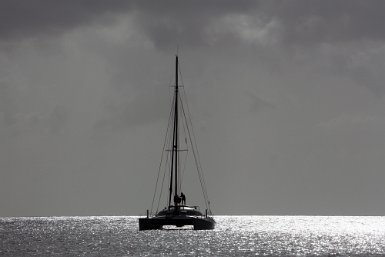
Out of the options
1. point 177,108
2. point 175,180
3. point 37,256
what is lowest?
point 37,256

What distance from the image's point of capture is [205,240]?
503 feet

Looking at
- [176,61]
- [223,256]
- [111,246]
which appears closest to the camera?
[223,256]

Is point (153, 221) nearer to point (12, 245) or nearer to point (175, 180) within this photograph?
point (175, 180)

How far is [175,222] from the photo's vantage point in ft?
483

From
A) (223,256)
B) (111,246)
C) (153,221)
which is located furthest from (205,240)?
(223,256)

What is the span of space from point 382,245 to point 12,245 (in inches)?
1998

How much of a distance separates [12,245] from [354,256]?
50.3m

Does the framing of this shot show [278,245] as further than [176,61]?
No

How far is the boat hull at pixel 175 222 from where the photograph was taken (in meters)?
147

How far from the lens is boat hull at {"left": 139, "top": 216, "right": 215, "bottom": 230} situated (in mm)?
147375

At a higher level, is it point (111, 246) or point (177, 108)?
point (177, 108)

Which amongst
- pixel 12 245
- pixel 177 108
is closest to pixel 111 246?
pixel 12 245

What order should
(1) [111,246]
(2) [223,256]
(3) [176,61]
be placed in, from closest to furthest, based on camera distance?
(2) [223,256], (1) [111,246], (3) [176,61]

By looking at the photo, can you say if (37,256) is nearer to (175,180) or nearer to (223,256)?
(223,256)
